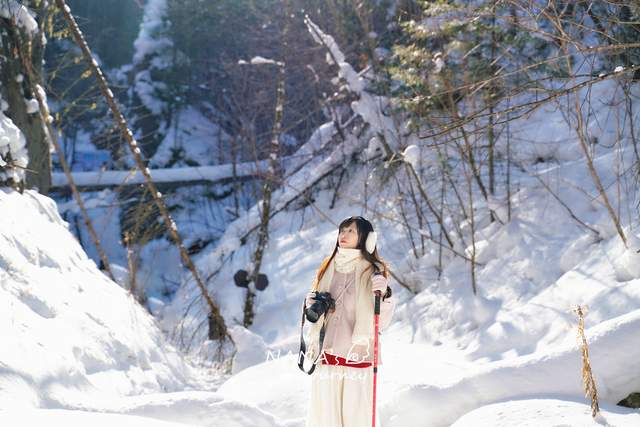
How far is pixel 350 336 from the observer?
3.57 meters

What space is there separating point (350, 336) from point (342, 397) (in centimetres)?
34

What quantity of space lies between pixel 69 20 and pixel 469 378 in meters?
5.19

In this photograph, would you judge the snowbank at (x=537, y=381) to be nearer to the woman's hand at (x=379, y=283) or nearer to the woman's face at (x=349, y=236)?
the woman's hand at (x=379, y=283)

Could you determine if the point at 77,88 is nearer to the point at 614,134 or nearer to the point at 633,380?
the point at 614,134

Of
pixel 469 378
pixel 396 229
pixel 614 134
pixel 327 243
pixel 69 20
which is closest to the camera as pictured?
pixel 469 378

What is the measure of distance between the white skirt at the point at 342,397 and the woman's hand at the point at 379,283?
451mm

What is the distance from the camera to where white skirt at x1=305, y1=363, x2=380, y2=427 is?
354cm

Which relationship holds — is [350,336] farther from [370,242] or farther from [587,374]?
[587,374]

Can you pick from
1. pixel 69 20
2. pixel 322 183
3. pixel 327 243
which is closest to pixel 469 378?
pixel 69 20

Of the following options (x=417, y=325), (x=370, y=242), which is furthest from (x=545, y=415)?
(x=417, y=325)

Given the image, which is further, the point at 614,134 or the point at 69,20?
the point at 614,134

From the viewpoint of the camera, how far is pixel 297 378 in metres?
5.21

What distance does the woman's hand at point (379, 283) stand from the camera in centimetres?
352

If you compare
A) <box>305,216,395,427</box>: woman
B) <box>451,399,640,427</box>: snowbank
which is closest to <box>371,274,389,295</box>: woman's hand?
<box>305,216,395,427</box>: woman
